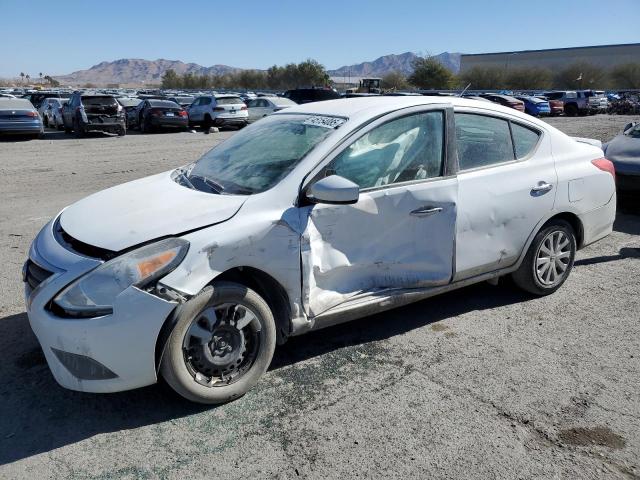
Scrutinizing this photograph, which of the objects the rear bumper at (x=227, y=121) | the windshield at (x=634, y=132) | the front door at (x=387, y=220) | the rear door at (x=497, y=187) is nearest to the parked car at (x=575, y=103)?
the rear bumper at (x=227, y=121)

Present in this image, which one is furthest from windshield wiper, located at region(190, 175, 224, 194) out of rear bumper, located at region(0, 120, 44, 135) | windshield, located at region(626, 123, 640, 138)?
rear bumper, located at region(0, 120, 44, 135)

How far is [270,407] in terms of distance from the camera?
3133mm

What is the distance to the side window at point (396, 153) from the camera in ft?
11.7

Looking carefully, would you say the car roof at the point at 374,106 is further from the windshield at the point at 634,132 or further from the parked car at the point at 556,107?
the parked car at the point at 556,107

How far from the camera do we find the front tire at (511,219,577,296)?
451 centimetres

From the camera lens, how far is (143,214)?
10.5 ft

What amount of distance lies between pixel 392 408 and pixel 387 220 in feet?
3.91

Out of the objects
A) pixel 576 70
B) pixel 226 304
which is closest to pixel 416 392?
pixel 226 304

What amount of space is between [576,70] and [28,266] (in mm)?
87245

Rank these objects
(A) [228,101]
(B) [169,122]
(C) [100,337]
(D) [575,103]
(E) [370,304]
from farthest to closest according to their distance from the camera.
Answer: (D) [575,103], (A) [228,101], (B) [169,122], (E) [370,304], (C) [100,337]

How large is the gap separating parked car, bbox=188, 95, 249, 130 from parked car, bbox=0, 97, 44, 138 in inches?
284

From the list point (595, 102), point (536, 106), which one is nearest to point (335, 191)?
point (536, 106)

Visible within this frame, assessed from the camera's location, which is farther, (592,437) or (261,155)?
(261,155)

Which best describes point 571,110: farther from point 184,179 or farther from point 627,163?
point 184,179
